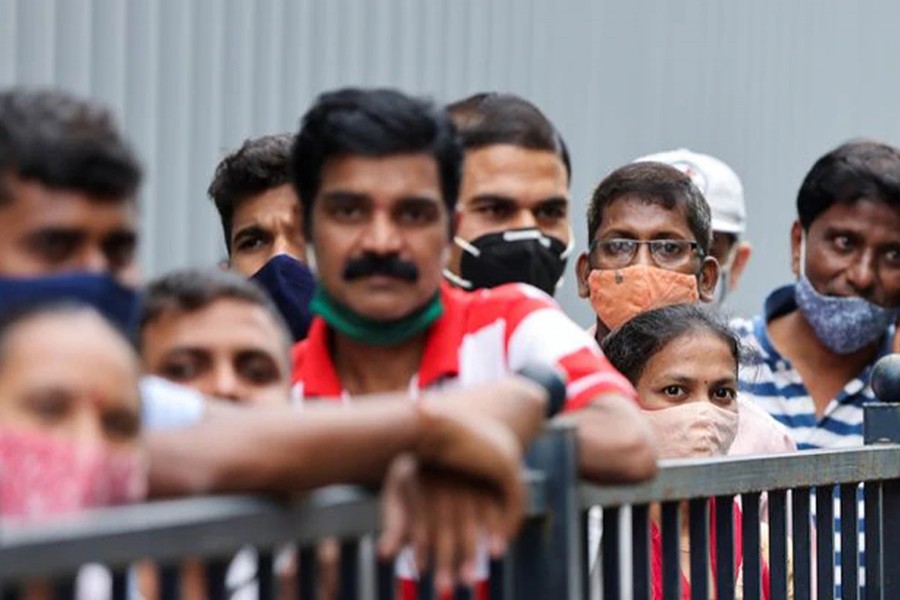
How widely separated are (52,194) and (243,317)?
96 centimetres

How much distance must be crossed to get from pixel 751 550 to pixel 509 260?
1.03 meters

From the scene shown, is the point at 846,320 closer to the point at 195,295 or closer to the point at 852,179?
the point at 852,179

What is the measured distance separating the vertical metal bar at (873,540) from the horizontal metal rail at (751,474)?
0.10ft

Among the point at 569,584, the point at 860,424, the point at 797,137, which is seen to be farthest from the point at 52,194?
the point at 797,137

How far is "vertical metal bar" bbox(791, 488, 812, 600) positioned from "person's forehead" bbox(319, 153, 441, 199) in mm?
784

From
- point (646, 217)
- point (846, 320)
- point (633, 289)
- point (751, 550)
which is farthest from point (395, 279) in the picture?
point (846, 320)

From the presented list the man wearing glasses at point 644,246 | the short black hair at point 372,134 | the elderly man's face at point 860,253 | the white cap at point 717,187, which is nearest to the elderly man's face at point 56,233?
the short black hair at point 372,134

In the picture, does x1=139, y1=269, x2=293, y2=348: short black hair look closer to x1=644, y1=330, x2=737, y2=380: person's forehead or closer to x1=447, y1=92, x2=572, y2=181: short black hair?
x1=447, y1=92, x2=572, y2=181: short black hair

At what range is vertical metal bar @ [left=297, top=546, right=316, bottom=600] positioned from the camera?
2.61 m

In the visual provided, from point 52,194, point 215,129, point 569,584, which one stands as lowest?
point 569,584

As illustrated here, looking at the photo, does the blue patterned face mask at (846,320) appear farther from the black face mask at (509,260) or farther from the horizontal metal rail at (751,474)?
the horizontal metal rail at (751,474)

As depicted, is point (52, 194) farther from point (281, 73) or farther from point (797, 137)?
point (797, 137)

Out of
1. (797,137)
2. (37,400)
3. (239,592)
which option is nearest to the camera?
(37,400)

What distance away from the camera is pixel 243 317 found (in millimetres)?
3584
